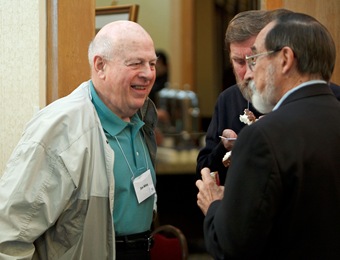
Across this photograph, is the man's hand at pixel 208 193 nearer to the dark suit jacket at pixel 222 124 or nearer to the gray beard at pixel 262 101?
the gray beard at pixel 262 101

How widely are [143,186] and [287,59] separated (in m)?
1.02

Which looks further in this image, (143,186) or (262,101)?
(143,186)

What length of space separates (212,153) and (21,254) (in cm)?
91

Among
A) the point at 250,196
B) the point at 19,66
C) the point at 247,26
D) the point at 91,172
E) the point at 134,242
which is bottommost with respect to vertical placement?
the point at 134,242

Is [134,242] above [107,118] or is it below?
below

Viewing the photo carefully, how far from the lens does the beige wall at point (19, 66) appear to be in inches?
128

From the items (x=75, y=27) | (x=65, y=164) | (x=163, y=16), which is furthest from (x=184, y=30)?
(x=65, y=164)

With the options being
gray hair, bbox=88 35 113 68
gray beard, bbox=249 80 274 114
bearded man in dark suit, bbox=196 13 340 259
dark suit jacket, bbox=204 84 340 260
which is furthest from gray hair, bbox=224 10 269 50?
dark suit jacket, bbox=204 84 340 260

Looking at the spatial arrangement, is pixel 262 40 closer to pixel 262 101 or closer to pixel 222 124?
pixel 262 101

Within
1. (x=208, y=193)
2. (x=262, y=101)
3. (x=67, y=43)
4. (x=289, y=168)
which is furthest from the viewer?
(x=67, y=43)

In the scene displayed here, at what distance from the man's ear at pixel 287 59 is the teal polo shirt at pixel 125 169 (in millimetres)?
972

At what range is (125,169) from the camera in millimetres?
2846

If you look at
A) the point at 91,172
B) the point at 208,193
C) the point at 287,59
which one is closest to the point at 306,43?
the point at 287,59

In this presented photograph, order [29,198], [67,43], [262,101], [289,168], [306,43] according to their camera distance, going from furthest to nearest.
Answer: [67,43]
[29,198]
[262,101]
[306,43]
[289,168]
